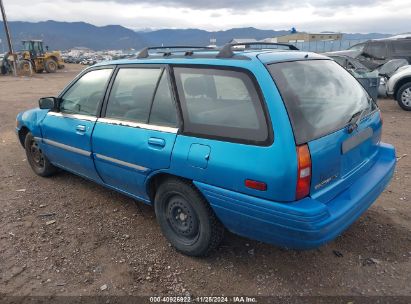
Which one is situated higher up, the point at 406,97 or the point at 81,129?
the point at 81,129

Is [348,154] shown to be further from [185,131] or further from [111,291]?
[111,291]

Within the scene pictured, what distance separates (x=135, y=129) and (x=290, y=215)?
Result: 1595 mm

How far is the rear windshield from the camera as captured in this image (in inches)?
97.0

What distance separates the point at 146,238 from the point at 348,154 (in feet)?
6.48

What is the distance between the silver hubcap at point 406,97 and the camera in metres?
9.30

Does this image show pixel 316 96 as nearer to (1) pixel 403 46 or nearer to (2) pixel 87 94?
(2) pixel 87 94

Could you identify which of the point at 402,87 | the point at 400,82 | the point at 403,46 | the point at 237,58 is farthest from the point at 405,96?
the point at 237,58

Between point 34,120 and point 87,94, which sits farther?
point 34,120

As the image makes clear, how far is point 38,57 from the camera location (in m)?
28.8

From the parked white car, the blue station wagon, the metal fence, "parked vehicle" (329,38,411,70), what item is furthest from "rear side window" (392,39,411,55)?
the metal fence

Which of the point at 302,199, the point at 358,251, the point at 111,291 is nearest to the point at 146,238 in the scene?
the point at 111,291

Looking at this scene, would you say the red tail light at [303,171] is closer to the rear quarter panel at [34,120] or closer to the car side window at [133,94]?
the car side window at [133,94]

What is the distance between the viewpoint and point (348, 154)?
8.98ft

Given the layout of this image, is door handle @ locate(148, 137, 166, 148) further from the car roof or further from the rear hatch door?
the rear hatch door
